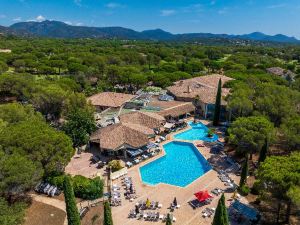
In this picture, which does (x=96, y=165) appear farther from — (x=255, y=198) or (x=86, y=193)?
(x=255, y=198)

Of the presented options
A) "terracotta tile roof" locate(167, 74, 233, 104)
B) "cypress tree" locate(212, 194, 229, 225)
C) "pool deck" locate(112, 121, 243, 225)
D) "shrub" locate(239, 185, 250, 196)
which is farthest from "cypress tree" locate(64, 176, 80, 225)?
"terracotta tile roof" locate(167, 74, 233, 104)

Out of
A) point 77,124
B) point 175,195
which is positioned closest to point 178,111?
point 77,124

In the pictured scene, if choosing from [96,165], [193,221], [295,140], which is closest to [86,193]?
[96,165]

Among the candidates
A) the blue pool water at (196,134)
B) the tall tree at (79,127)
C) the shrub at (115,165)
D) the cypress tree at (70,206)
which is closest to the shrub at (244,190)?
the shrub at (115,165)

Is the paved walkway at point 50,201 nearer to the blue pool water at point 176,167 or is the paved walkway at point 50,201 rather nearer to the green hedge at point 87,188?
the green hedge at point 87,188

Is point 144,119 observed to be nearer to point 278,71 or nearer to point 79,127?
point 79,127
